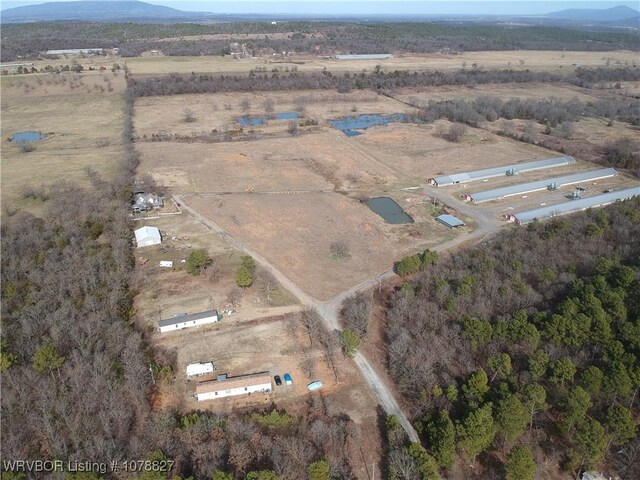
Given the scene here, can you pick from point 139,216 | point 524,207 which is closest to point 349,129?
point 524,207

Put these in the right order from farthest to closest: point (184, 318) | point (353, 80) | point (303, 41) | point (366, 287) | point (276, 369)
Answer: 1. point (303, 41)
2. point (353, 80)
3. point (366, 287)
4. point (184, 318)
5. point (276, 369)

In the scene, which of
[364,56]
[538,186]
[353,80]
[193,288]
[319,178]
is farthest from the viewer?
[364,56]

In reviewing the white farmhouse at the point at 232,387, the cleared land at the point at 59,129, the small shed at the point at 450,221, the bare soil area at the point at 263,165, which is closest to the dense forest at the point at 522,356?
the small shed at the point at 450,221

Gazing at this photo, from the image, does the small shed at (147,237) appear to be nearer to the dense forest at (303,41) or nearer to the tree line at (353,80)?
the tree line at (353,80)

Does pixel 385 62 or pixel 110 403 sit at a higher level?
pixel 385 62

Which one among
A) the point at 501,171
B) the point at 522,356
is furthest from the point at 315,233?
the point at 501,171

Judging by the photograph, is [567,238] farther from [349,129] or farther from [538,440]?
[349,129]

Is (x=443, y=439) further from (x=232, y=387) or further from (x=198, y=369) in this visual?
(x=198, y=369)
